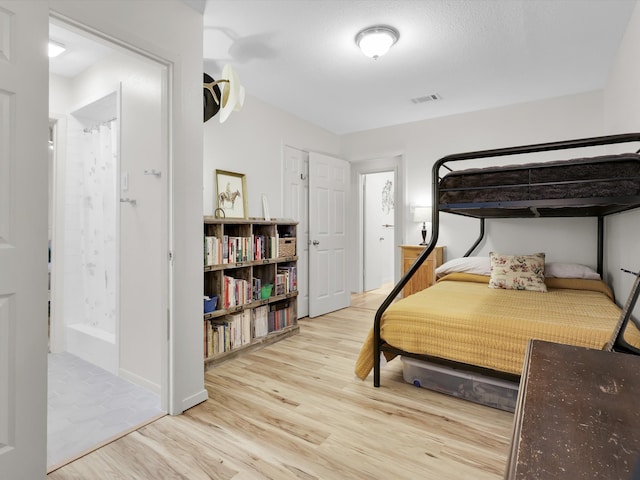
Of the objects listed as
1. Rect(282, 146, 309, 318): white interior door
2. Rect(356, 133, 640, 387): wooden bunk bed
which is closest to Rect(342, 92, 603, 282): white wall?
Rect(282, 146, 309, 318): white interior door

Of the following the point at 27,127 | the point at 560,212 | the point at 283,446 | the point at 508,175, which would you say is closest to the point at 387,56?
the point at 508,175

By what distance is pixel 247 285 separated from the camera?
297cm

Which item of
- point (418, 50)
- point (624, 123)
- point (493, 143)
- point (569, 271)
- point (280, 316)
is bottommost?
point (280, 316)

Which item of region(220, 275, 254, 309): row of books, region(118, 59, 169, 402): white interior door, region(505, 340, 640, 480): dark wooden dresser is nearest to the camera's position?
region(505, 340, 640, 480): dark wooden dresser

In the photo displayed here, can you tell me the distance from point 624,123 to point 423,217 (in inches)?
77.5

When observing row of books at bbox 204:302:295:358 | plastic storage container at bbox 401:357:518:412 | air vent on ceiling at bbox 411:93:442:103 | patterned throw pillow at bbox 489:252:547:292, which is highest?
air vent on ceiling at bbox 411:93:442:103

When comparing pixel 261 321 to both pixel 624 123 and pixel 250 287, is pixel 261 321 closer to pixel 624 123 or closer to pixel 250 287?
pixel 250 287

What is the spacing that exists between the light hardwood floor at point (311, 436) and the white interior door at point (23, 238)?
31 centimetres

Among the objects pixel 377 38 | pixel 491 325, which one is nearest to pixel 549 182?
pixel 491 325

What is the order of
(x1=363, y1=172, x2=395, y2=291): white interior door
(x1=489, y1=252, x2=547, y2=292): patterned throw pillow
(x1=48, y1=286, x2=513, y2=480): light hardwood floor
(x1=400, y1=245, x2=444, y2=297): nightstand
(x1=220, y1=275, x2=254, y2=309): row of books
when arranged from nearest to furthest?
(x1=48, y1=286, x2=513, y2=480): light hardwood floor → (x1=220, y1=275, x2=254, y2=309): row of books → (x1=489, y1=252, x2=547, y2=292): patterned throw pillow → (x1=400, y1=245, x2=444, y2=297): nightstand → (x1=363, y1=172, x2=395, y2=291): white interior door

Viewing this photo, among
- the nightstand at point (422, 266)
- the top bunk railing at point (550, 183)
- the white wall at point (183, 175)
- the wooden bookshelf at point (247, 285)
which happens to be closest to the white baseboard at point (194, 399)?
the white wall at point (183, 175)

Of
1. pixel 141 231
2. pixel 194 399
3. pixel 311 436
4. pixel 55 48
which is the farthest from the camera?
pixel 55 48

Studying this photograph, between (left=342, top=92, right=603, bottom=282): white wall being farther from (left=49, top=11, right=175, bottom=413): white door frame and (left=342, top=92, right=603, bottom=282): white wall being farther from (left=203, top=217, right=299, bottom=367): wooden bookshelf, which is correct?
(left=49, top=11, right=175, bottom=413): white door frame

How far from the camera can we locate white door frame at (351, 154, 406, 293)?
4.72 m
